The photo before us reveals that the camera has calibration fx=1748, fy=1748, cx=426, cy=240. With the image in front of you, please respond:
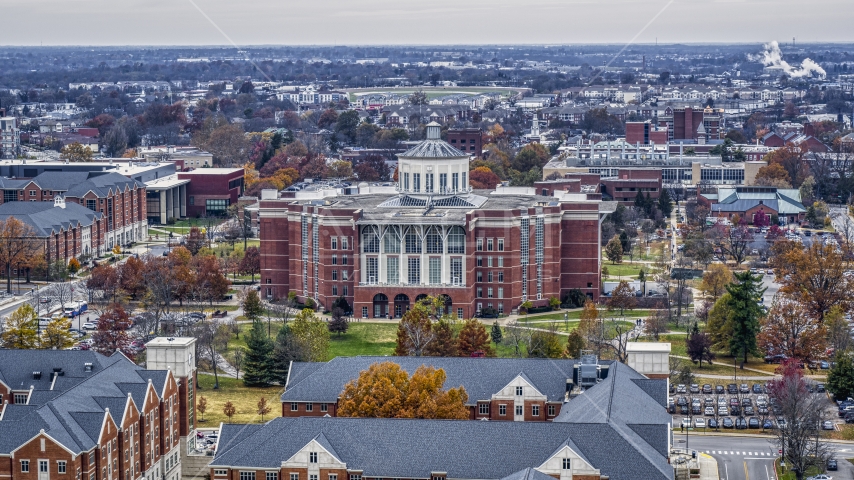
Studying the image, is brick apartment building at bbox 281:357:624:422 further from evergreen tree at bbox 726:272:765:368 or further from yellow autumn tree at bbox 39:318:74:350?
evergreen tree at bbox 726:272:765:368

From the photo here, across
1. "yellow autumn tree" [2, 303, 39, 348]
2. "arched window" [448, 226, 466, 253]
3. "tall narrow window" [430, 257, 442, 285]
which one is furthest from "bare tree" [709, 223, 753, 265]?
"yellow autumn tree" [2, 303, 39, 348]

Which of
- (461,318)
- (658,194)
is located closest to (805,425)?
(461,318)

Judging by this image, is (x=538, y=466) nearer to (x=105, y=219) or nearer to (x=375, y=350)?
(x=375, y=350)

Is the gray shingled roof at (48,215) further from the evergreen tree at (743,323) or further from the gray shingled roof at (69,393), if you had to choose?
the evergreen tree at (743,323)

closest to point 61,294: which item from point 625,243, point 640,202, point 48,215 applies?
point 48,215

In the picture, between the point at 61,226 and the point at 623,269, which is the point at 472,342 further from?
the point at 61,226
